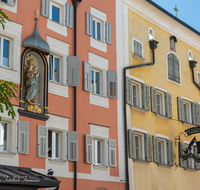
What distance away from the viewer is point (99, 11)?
2008cm

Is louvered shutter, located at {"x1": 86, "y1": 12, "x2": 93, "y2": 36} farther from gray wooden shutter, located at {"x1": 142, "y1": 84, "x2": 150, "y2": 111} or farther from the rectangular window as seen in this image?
the rectangular window

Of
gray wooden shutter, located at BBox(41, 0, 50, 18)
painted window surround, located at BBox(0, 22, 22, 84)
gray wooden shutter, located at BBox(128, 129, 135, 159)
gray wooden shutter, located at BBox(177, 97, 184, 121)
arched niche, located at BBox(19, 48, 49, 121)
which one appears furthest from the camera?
gray wooden shutter, located at BBox(177, 97, 184, 121)

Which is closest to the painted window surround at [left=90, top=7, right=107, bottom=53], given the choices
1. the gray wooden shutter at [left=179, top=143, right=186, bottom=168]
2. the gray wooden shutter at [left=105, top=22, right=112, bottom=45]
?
the gray wooden shutter at [left=105, top=22, right=112, bottom=45]

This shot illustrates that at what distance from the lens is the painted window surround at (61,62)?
55.6 ft

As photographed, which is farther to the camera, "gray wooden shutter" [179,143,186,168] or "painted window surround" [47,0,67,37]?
"gray wooden shutter" [179,143,186,168]

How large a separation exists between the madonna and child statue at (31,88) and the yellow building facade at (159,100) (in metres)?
5.61

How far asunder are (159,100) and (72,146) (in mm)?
7915

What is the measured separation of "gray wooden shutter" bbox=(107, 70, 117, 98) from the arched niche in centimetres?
385

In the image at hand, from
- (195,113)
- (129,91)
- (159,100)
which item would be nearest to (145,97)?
(129,91)

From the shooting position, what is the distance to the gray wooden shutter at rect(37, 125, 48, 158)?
15592mm

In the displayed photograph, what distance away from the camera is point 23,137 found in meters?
15.1

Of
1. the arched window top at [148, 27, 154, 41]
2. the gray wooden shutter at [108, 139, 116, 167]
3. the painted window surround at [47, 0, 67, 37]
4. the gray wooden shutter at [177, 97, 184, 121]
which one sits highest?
the arched window top at [148, 27, 154, 41]

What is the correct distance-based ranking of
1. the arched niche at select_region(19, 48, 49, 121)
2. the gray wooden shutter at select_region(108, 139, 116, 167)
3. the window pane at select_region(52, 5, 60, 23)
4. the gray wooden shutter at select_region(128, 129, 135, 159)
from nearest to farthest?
the arched niche at select_region(19, 48, 49, 121) < the window pane at select_region(52, 5, 60, 23) < the gray wooden shutter at select_region(108, 139, 116, 167) < the gray wooden shutter at select_region(128, 129, 135, 159)

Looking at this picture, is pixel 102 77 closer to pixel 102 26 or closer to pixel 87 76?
pixel 87 76
